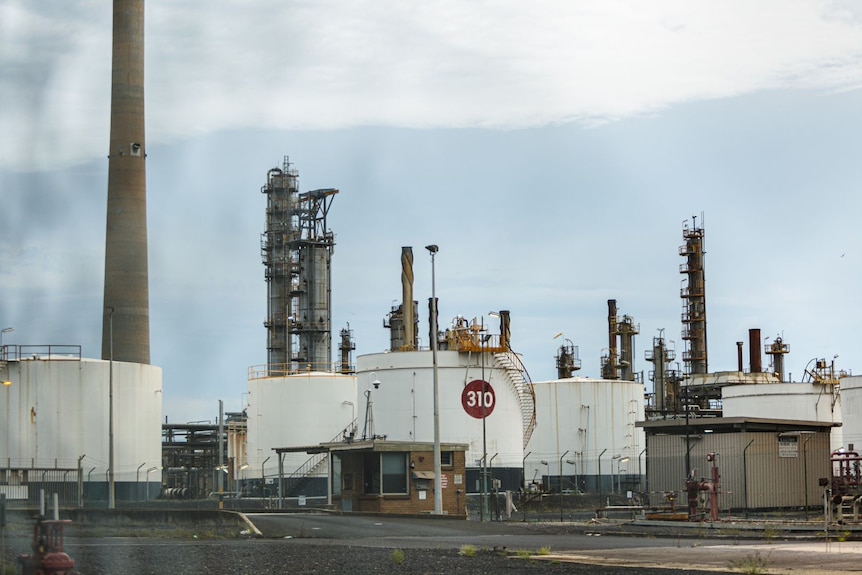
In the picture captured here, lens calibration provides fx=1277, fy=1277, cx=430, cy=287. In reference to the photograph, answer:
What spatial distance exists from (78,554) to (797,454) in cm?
3064

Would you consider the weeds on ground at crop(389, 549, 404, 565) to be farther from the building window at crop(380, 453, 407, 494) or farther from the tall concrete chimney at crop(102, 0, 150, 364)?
the tall concrete chimney at crop(102, 0, 150, 364)

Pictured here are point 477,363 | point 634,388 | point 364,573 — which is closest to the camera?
point 364,573

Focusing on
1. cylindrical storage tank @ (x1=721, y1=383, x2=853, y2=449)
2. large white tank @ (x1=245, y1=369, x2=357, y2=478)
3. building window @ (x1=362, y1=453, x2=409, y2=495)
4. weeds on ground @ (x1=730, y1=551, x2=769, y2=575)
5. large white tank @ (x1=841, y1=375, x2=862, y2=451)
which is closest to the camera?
weeds on ground @ (x1=730, y1=551, x2=769, y2=575)

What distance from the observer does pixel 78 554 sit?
2169 cm

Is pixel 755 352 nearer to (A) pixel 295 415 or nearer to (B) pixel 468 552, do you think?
(A) pixel 295 415

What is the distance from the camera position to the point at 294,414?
67312mm

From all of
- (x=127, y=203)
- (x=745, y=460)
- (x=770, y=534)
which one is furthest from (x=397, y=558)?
(x=127, y=203)

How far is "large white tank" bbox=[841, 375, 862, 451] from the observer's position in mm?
57344

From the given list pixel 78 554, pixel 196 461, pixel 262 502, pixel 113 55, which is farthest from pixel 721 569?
pixel 196 461

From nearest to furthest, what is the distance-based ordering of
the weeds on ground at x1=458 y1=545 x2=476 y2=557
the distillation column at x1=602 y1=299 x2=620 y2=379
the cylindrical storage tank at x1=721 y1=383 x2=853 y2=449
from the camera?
the weeds on ground at x1=458 y1=545 x2=476 y2=557 < the cylindrical storage tank at x1=721 y1=383 x2=853 y2=449 < the distillation column at x1=602 y1=299 x2=620 y2=379

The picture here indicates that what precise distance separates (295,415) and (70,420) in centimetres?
1491

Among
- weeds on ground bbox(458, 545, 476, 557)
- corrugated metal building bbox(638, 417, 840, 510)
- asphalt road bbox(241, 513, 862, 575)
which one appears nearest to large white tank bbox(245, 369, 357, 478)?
corrugated metal building bbox(638, 417, 840, 510)

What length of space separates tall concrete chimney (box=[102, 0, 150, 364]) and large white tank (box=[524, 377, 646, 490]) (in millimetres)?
25944

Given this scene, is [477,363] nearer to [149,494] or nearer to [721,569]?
[149,494]
